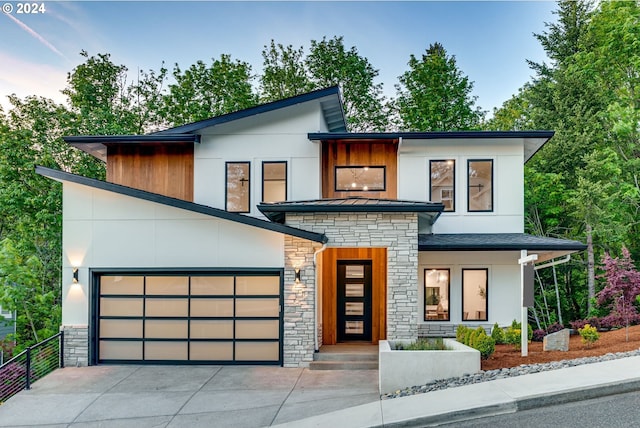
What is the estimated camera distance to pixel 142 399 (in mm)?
7816

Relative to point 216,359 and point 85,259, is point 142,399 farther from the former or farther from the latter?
point 85,259

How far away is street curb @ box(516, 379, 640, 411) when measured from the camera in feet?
20.0

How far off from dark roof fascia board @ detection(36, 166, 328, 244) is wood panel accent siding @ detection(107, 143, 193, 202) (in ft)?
11.2

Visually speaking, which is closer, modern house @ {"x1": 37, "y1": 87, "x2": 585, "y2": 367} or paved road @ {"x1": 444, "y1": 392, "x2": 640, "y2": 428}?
paved road @ {"x1": 444, "y1": 392, "x2": 640, "y2": 428}

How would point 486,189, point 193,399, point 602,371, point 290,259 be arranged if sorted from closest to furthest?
point 602,371
point 193,399
point 290,259
point 486,189

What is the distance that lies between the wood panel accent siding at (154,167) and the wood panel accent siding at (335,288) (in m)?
4.87

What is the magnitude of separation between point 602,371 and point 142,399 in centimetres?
745

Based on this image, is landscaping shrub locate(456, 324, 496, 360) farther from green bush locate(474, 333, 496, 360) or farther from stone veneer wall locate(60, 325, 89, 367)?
stone veneer wall locate(60, 325, 89, 367)

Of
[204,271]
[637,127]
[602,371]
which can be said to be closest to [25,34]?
[204,271]

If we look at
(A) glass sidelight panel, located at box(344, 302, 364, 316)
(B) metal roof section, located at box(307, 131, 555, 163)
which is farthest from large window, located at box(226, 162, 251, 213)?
(A) glass sidelight panel, located at box(344, 302, 364, 316)

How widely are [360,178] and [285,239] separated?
4.06m

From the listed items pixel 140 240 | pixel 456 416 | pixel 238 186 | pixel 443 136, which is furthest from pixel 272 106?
pixel 456 416

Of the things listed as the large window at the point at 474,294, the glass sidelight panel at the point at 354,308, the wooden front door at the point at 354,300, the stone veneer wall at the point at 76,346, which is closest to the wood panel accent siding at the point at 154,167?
the stone veneer wall at the point at 76,346

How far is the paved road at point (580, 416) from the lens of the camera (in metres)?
5.42
